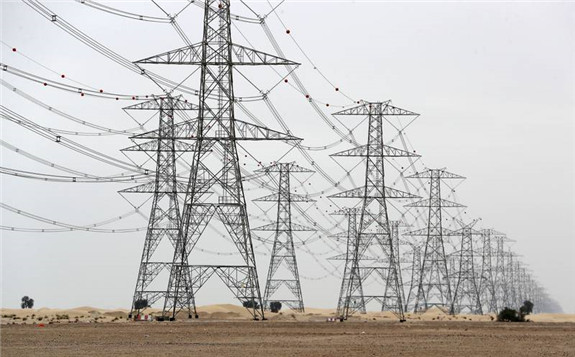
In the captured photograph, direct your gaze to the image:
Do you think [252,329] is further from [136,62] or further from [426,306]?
[426,306]

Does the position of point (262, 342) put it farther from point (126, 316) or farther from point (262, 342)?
point (126, 316)

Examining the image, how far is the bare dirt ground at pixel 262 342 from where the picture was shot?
37.0 meters

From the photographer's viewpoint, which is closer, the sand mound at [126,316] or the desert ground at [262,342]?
the desert ground at [262,342]

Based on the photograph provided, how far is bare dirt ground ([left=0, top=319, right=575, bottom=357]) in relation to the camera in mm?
36969

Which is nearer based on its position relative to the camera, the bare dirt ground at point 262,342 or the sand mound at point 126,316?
the bare dirt ground at point 262,342

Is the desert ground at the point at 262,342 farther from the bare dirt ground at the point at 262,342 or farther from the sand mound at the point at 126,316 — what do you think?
the sand mound at the point at 126,316

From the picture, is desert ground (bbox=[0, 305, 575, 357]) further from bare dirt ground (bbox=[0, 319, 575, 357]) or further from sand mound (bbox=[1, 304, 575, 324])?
sand mound (bbox=[1, 304, 575, 324])

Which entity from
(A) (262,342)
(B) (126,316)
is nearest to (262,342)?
(A) (262,342)

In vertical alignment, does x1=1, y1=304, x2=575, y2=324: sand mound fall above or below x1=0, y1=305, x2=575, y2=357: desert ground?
above

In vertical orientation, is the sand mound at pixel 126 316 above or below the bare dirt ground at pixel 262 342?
above

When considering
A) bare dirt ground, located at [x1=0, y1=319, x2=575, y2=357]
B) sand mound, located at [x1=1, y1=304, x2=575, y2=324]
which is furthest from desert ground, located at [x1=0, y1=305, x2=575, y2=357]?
sand mound, located at [x1=1, y1=304, x2=575, y2=324]

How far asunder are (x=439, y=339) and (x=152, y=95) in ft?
114

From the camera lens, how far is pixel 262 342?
4319 cm

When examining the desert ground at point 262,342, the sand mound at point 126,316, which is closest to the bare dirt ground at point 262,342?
the desert ground at point 262,342
